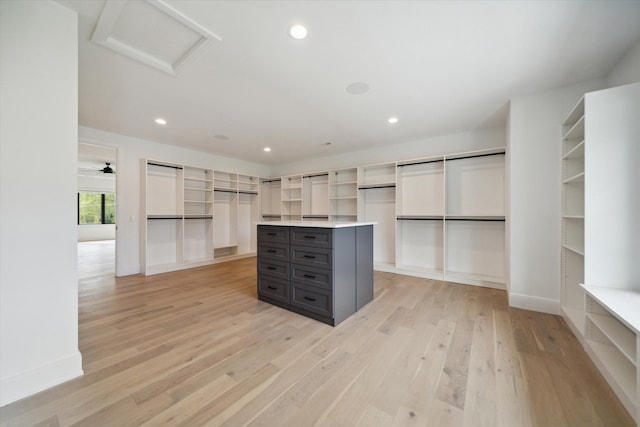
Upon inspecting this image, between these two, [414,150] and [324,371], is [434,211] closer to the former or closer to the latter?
[414,150]

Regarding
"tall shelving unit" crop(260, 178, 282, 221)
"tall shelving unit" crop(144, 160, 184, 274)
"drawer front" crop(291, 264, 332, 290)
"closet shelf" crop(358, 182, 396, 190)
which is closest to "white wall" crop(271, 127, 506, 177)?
"closet shelf" crop(358, 182, 396, 190)

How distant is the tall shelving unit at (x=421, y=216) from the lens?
4.25m

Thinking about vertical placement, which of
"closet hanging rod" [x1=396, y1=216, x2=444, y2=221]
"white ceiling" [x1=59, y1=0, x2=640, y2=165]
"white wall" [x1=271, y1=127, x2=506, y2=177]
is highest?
"white ceiling" [x1=59, y1=0, x2=640, y2=165]

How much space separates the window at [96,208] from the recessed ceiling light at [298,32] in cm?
1223

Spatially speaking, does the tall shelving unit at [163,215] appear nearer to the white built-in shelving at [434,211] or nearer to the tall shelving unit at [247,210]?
the tall shelving unit at [247,210]

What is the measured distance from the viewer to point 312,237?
2510mm

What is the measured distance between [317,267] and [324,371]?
981 mm

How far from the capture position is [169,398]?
1.41 metres

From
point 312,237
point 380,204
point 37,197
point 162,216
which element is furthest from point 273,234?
point 162,216

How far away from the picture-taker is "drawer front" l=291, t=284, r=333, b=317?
238 cm

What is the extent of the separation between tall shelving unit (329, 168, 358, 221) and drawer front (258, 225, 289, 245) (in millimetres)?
2469

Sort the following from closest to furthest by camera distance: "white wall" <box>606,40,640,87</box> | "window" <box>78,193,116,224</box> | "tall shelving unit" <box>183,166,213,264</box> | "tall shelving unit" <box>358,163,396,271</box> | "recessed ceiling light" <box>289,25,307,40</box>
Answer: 1. "recessed ceiling light" <box>289,25,307,40</box>
2. "white wall" <box>606,40,640,87</box>
3. "tall shelving unit" <box>358,163,396,271</box>
4. "tall shelving unit" <box>183,166,213,264</box>
5. "window" <box>78,193,116,224</box>

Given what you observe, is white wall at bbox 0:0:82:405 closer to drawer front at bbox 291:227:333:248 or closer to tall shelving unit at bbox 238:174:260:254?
drawer front at bbox 291:227:333:248

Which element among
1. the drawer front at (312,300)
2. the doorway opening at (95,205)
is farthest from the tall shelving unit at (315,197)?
the doorway opening at (95,205)
